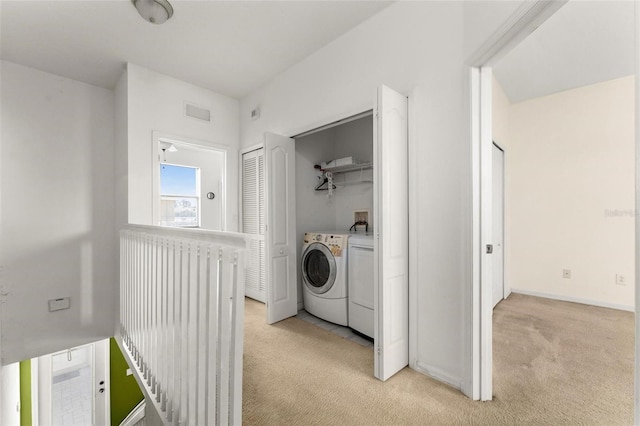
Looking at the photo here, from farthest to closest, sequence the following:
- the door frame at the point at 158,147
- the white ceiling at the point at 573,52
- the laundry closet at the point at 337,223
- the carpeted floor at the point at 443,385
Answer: the door frame at the point at 158,147
the laundry closet at the point at 337,223
the white ceiling at the point at 573,52
the carpeted floor at the point at 443,385

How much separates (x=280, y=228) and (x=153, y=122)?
1845 mm

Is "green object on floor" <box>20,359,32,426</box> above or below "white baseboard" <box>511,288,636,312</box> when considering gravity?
below

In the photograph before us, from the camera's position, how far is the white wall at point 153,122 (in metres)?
2.80

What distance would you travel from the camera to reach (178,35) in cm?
239

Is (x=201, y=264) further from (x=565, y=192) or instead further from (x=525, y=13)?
(x=565, y=192)

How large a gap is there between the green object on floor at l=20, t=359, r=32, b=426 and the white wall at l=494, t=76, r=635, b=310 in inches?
259

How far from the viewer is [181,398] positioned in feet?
4.38

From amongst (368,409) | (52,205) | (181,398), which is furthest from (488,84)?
(52,205)

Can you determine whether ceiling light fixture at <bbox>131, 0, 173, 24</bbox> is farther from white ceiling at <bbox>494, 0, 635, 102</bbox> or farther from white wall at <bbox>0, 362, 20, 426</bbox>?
white wall at <bbox>0, 362, 20, 426</bbox>

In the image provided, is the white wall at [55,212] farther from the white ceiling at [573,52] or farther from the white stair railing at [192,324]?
the white ceiling at [573,52]

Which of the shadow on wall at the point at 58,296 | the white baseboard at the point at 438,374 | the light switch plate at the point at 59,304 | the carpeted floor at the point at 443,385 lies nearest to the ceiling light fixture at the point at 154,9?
the shadow on wall at the point at 58,296

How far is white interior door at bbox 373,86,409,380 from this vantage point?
1755 millimetres

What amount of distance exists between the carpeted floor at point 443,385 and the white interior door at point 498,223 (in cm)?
76

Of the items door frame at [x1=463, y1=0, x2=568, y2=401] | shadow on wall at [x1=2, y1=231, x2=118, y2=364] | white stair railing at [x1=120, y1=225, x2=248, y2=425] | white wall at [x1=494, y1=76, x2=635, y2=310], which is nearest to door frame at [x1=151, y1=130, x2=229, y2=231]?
shadow on wall at [x1=2, y1=231, x2=118, y2=364]
